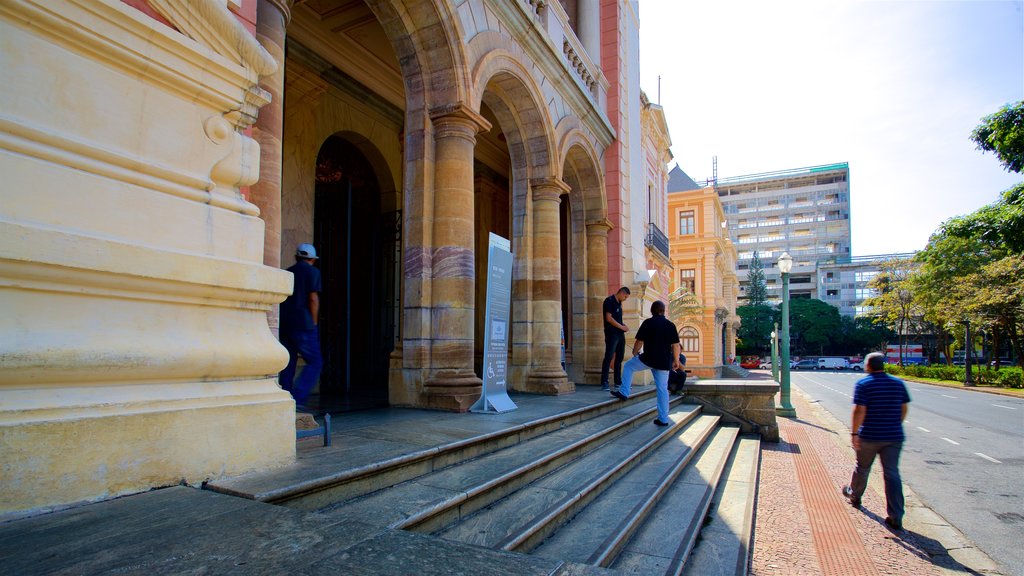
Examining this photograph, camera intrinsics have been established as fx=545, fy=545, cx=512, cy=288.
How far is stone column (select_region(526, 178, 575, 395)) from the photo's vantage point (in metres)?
9.75

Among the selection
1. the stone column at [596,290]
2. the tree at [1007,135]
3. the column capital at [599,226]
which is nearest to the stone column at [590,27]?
the column capital at [599,226]

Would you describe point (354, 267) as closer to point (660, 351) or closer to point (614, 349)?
point (614, 349)

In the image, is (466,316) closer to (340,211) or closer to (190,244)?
(190,244)

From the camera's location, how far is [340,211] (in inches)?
417

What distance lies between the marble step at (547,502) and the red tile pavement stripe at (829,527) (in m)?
1.70

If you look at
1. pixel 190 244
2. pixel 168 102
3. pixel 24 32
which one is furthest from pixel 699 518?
pixel 24 32

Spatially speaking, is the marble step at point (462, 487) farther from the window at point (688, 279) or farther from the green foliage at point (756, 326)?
the green foliage at point (756, 326)

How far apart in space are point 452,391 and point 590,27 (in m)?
11.1

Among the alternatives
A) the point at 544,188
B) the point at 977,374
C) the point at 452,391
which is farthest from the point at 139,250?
the point at 977,374

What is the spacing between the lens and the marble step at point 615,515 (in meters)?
3.25

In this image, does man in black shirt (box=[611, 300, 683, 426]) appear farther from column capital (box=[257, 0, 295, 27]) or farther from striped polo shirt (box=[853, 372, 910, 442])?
column capital (box=[257, 0, 295, 27])

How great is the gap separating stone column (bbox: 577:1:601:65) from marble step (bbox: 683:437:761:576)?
10830 millimetres

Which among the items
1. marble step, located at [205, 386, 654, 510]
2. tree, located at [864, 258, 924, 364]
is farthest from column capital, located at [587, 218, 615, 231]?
tree, located at [864, 258, 924, 364]

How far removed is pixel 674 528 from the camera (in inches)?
157
